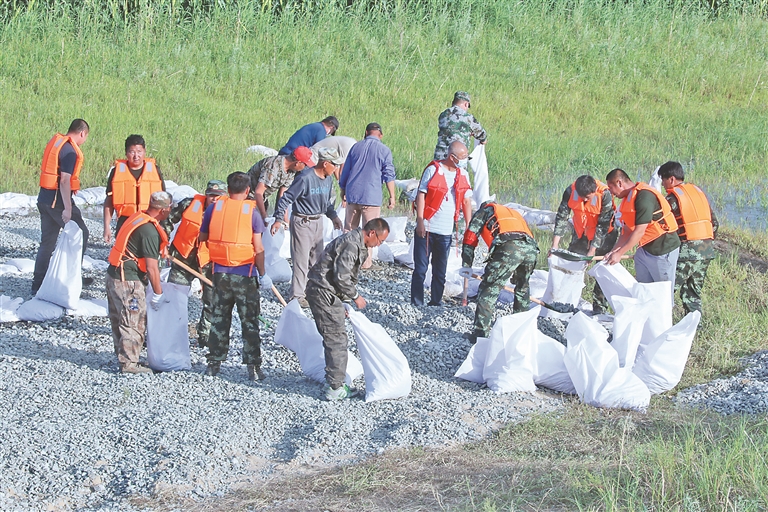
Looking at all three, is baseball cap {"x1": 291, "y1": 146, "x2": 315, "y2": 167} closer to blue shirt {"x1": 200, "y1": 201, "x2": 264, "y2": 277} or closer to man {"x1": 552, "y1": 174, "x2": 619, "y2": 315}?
blue shirt {"x1": 200, "y1": 201, "x2": 264, "y2": 277}

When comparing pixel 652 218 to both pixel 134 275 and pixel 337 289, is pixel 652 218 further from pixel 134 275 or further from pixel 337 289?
pixel 134 275

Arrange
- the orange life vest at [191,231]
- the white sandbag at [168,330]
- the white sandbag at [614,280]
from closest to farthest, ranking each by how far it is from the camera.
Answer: the white sandbag at [168,330]
the orange life vest at [191,231]
the white sandbag at [614,280]

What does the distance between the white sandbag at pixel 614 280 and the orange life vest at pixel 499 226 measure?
0.81 m

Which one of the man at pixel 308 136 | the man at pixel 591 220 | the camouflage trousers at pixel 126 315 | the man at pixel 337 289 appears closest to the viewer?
Answer: the man at pixel 337 289

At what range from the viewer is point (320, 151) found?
7578 mm

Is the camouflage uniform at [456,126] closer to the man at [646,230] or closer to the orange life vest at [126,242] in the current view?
the man at [646,230]

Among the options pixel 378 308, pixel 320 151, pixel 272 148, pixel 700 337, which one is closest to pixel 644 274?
pixel 700 337

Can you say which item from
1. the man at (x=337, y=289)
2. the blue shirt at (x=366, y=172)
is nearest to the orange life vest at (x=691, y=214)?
the blue shirt at (x=366, y=172)

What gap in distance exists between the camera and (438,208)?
7.84 meters

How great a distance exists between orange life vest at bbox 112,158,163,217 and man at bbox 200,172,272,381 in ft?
4.58

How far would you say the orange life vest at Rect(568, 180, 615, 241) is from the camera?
7980 millimetres

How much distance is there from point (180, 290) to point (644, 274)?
3.68 metres

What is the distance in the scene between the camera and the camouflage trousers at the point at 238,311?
625 centimetres

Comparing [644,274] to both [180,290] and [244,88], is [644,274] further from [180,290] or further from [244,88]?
[244,88]
